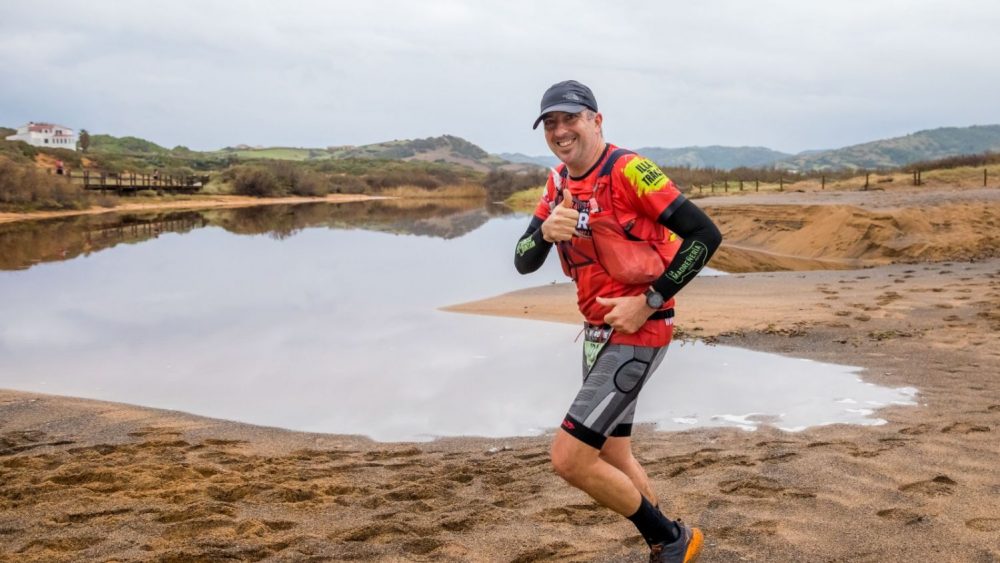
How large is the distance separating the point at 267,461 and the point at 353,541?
1.89 meters

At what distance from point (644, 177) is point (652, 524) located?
1532 millimetres

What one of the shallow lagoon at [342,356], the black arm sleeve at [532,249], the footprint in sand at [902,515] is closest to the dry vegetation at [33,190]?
the shallow lagoon at [342,356]

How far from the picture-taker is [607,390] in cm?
361

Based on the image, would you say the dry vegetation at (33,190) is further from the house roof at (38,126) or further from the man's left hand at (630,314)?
the house roof at (38,126)

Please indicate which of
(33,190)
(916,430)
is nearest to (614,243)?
(916,430)

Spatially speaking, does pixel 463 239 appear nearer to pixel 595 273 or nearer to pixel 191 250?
pixel 191 250

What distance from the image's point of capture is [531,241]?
3891mm

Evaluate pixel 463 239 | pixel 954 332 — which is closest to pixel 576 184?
pixel 954 332

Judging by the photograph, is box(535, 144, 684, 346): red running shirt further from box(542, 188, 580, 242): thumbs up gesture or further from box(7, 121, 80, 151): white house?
box(7, 121, 80, 151): white house

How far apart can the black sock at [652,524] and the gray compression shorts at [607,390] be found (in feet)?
1.18

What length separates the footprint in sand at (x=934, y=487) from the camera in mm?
4773

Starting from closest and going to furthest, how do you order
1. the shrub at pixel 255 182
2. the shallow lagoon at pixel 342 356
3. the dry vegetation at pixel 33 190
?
the shallow lagoon at pixel 342 356 < the dry vegetation at pixel 33 190 < the shrub at pixel 255 182

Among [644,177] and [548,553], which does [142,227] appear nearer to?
[548,553]

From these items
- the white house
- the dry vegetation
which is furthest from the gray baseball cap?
the white house
